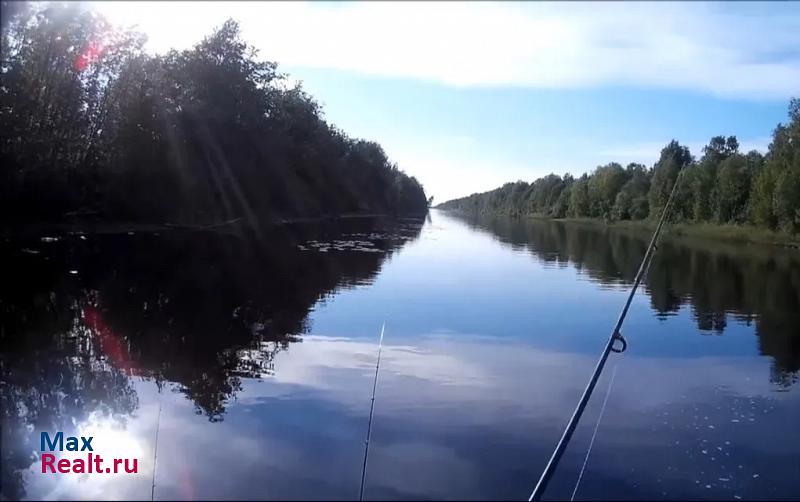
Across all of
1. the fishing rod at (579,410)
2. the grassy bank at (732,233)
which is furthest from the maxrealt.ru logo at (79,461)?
the grassy bank at (732,233)

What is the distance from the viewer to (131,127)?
163ft

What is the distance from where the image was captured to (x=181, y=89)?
6125 cm

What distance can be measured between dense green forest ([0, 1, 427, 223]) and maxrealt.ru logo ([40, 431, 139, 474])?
1127 centimetres

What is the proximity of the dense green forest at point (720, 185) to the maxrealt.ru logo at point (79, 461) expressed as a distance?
34.1m

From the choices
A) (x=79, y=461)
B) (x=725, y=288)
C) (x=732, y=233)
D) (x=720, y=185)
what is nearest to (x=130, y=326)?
(x=79, y=461)

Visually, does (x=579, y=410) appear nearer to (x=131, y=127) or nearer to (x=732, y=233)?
(x=131, y=127)

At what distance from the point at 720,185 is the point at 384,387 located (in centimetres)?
8700

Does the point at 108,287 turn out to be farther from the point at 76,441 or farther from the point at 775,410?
the point at 775,410

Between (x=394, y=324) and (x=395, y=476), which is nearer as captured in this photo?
(x=395, y=476)

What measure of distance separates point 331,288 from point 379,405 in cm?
1243

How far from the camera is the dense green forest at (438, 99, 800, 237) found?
2665 inches

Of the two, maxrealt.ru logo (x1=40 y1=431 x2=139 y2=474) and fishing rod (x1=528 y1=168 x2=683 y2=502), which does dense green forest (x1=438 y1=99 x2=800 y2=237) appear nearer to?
fishing rod (x1=528 y1=168 x2=683 y2=502)

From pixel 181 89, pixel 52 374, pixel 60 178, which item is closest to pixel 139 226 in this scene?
pixel 60 178

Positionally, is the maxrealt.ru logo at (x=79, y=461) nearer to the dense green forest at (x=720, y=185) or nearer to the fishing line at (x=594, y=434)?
the fishing line at (x=594, y=434)
